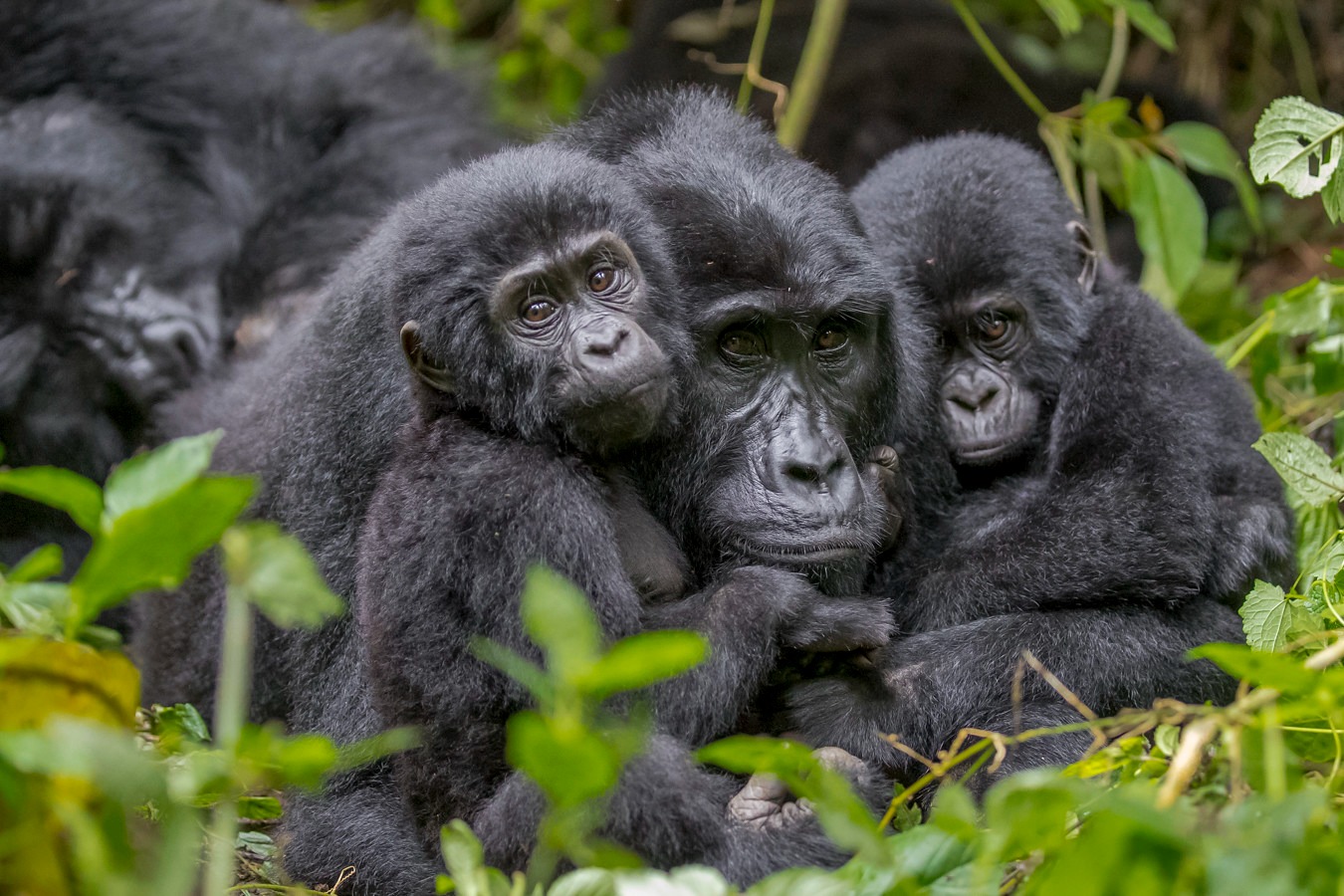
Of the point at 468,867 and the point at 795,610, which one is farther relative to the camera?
the point at 795,610

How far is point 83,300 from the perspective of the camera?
4168 millimetres

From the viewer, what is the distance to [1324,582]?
8.26ft

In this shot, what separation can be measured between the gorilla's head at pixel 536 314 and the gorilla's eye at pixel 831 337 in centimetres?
36

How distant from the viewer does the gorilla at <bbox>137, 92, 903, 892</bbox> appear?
2.30 m

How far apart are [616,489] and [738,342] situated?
1.22 ft

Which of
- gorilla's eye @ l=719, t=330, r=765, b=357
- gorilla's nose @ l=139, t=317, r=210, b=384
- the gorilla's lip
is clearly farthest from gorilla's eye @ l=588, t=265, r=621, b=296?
gorilla's nose @ l=139, t=317, r=210, b=384

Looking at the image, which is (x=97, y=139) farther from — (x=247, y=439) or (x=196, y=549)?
(x=196, y=549)

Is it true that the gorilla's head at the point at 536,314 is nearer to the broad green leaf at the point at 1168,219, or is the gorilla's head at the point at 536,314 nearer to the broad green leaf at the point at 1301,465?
the broad green leaf at the point at 1301,465

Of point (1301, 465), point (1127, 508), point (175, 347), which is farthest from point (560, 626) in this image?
point (175, 347)

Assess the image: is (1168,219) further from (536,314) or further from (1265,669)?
(1265,669)

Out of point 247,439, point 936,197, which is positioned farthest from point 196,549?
point 936,197

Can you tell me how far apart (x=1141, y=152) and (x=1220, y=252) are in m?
1.81

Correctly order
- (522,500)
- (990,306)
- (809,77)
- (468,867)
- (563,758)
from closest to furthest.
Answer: (563,758), (468,867), (522,500), (990,306), (809,77)

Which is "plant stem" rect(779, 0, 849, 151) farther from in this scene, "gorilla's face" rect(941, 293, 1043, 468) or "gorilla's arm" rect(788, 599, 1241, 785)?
"gorilla's arm" rect(788, 599, 1241, 785)
